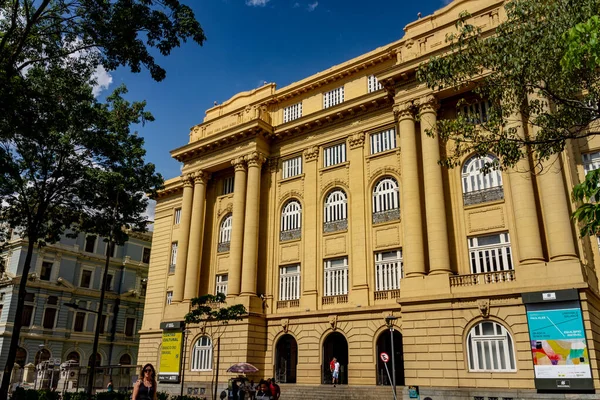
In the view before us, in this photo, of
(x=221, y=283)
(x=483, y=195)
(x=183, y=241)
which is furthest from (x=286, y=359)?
(x=483, y=195)

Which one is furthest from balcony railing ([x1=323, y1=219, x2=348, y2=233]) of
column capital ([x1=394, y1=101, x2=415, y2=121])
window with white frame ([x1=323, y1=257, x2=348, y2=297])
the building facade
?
the building facade

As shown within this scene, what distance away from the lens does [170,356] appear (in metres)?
30.1

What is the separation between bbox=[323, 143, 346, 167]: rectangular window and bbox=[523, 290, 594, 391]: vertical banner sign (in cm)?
1375

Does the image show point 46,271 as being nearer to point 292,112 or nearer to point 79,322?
point 79,322

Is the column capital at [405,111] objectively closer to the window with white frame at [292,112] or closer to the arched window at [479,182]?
the arched window at [479,182]

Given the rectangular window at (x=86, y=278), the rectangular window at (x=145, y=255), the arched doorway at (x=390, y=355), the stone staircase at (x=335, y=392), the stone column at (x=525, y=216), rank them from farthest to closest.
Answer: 1. the rectangular window at (x=145, y=255)
2. the rectangular window at (x=86, y=278)
3. the arched doorway at (x=390, y=355)
4. the stone staircase at (x=335, y=392)
5. the stone column at (x=525, y=216)

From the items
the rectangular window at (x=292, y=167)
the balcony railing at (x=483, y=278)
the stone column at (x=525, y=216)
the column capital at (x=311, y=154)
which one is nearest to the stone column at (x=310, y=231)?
the column capital at (x=311, y=154)

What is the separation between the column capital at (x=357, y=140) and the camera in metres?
28.4

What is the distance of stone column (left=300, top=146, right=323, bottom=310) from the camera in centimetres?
→ 2761

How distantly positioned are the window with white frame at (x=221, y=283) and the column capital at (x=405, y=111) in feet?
49.2

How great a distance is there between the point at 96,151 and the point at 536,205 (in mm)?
20170

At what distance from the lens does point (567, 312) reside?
18.2 m

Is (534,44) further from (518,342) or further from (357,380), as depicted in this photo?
(357,380)

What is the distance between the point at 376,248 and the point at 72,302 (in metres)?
34.9
